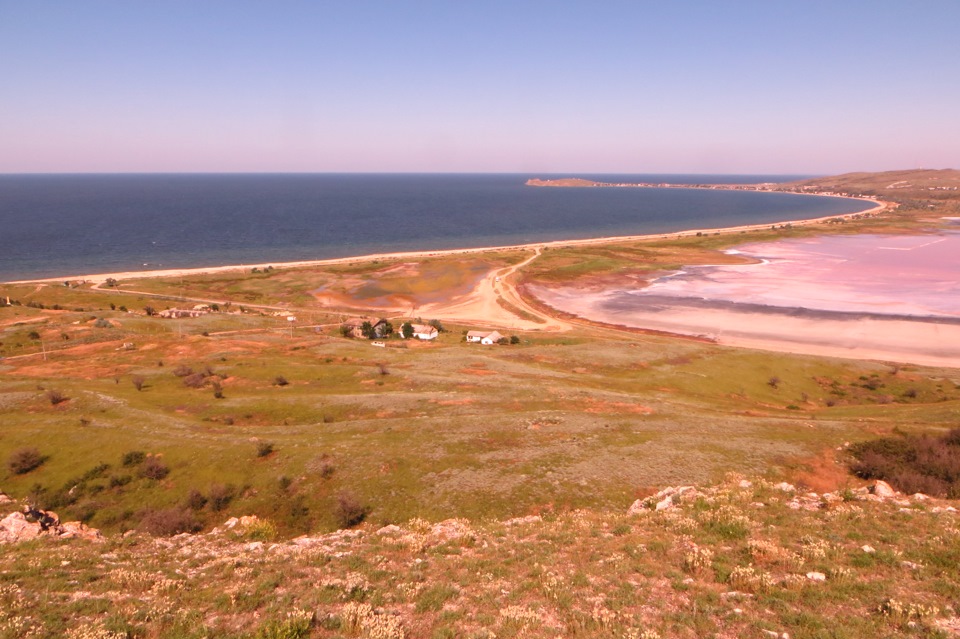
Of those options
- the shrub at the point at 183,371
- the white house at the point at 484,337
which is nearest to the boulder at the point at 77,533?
the shrub at the point at 183,371

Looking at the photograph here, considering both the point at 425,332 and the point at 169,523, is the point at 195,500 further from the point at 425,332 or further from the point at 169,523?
the point at 425,332

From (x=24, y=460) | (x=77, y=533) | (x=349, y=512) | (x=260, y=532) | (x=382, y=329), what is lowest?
(x=382, y=329)

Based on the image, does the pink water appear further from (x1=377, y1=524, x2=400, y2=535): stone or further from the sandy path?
(x1=377, y1=524, x2=400, y2=535): stone

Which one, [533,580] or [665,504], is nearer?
[533,580]

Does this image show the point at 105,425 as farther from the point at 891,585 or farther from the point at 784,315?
the point at 784,315

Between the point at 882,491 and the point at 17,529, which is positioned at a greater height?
the point at 17,529

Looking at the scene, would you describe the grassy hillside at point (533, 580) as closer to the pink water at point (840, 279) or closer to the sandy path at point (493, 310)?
the sandy path at point (493, 310)

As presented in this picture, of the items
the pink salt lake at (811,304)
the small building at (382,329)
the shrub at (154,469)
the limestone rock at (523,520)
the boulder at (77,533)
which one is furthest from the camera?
the pink salt lake at (811,304)

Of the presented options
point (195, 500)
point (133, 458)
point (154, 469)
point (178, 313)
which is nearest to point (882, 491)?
point (195, 500)
